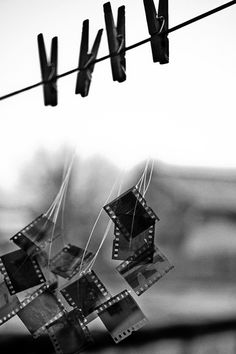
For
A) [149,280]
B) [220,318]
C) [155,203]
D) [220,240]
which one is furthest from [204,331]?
[149,280]

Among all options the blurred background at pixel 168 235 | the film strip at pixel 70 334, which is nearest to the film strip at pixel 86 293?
the film strip at pixel 70 334

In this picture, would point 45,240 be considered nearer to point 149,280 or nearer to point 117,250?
point 117,250

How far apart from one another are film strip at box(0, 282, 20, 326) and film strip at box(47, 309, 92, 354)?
269 mm

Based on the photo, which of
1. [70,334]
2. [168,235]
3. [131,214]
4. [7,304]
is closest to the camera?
[131,214]

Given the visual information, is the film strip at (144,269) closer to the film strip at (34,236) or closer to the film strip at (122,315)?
the film strip at (122,315)

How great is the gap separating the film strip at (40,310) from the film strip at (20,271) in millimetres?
88

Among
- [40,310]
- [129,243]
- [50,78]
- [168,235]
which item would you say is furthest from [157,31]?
[168,235]

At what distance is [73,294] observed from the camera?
3.45 m

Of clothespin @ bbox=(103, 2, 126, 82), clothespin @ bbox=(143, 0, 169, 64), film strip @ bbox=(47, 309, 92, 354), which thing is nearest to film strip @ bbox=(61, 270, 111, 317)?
film strip @ bbox=(47, 309, 92, 354)

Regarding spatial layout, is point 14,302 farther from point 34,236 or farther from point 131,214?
point 131,214

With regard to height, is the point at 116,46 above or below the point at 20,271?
above

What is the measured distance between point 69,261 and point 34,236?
278 millimetres

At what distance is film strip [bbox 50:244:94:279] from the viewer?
3.50 metres

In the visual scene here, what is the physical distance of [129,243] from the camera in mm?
3359
